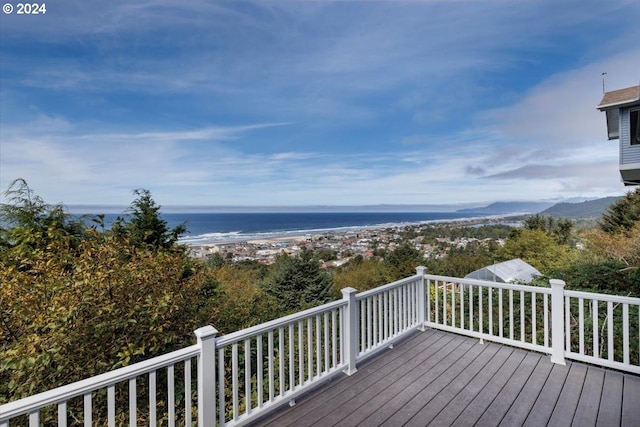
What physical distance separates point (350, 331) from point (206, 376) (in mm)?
1542

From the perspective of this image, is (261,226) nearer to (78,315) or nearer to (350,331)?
(78,315)

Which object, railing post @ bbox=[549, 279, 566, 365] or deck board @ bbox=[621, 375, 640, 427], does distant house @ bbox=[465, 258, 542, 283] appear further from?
deck board @ bbox=[621, 375, 640, 427]

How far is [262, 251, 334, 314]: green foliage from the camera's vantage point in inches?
645

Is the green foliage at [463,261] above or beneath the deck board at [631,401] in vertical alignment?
beneath

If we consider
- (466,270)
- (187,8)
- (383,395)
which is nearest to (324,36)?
(187,8)

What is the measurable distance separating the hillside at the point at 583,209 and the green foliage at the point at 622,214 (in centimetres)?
78

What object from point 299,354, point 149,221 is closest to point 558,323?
point 299,354

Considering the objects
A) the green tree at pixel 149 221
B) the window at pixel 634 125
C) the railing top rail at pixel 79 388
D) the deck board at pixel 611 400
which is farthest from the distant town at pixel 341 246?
the railing top rail at pixel 79 388

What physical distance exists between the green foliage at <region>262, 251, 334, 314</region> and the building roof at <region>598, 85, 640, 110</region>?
13.6 metres

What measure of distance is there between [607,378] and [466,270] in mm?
16481

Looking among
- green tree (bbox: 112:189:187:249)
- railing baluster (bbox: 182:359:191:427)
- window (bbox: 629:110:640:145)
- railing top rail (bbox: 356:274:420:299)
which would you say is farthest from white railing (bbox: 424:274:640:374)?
window (bbox: 629:110:640:145)

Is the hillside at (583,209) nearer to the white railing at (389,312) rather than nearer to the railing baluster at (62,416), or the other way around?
the white railing at (389,312)

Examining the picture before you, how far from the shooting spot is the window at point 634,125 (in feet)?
31.1

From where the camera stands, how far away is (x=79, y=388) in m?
1.46
